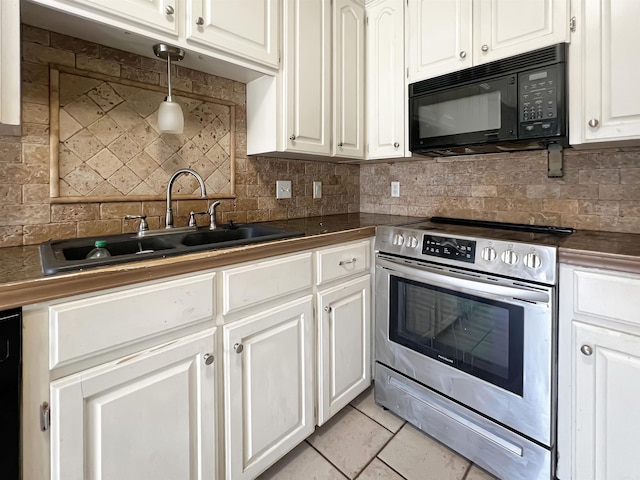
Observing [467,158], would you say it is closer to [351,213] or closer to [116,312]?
[351,213]

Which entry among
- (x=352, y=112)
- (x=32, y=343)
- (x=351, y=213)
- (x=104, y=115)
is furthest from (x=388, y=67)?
(x=32, y=343)

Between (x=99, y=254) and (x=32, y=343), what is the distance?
18.5 inches

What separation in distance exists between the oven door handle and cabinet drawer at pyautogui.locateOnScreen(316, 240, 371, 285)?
0.30 feet


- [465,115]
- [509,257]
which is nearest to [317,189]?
[465,115]

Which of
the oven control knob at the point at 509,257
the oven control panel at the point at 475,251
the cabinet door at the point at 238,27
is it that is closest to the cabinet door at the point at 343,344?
the oven control panel at the point at 475,251

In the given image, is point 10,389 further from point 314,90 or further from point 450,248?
point 314,90

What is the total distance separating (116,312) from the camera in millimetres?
894

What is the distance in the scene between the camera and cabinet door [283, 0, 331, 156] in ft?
5.56

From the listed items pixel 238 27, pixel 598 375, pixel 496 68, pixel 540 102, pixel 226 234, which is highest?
pixel 238 27

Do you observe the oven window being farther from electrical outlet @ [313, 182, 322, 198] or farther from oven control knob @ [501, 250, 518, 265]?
electrical outlet @ [313, 182, 322, 198]

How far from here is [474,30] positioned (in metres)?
1.64

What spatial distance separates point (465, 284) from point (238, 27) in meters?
1.48

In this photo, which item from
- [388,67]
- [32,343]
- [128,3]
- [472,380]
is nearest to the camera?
[32,343]

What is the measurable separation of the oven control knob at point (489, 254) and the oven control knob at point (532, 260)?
107mm
